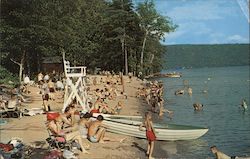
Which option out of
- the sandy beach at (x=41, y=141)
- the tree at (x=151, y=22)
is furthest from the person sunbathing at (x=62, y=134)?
the tree at (x=151, y=22)

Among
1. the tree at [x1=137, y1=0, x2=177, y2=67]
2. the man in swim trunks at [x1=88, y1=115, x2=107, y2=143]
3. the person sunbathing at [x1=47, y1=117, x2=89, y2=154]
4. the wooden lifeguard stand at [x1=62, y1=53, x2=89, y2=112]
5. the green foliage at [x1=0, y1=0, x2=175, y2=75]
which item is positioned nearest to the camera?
the person sunbathing at [x1=47, y1=117, x2=89, y2=154]

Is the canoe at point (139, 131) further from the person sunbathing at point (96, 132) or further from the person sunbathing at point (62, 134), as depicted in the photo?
the person sunbathing at point (62, 134)

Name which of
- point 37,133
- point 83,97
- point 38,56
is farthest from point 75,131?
point 38,56

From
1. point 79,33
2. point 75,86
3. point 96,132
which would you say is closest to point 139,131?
point 96,132

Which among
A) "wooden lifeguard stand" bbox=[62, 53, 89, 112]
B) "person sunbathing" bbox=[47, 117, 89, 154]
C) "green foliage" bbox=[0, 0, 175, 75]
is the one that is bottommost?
"person sunbathing" bbox=[47, 117, 89, 154]

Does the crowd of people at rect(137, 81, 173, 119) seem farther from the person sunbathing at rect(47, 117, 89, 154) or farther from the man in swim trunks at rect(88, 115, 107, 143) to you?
the person sunbathing at rect(47, 117, 89, 154)

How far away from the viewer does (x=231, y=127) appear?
71.5 ft

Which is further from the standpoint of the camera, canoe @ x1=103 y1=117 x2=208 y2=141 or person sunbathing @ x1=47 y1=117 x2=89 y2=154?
canoe @ x1=103 y1=117 x2=208 y2=141

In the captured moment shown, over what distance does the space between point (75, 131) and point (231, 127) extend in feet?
38.8

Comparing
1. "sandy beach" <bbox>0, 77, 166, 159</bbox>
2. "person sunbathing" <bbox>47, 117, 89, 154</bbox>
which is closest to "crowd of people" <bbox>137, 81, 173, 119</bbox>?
"sandy beach" <bbox>0, 77, 166, 159</bbox>

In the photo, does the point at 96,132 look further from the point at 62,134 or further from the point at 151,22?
the point at 151,22

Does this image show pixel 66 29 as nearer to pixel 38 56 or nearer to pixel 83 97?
pixel 38 56

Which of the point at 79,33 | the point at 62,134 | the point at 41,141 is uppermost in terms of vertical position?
the point at 79,33

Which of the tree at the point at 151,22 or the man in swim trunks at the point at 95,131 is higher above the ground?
the tree at the point at 151,22
